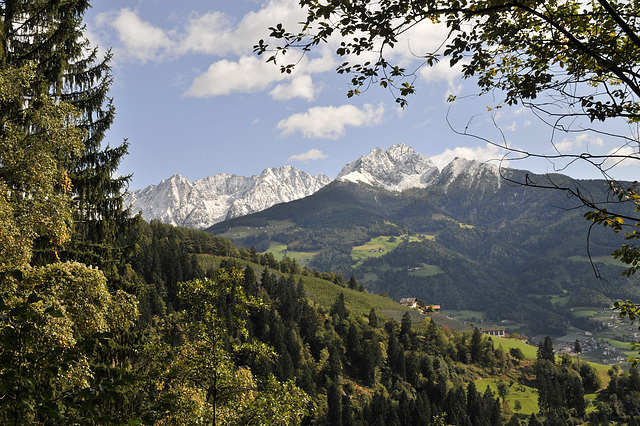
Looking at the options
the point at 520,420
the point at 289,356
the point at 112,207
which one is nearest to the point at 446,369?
the point at 520,420

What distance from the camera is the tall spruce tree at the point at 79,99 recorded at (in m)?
14.3

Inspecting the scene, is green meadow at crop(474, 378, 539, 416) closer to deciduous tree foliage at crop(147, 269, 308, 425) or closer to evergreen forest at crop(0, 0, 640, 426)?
evergreen forest at crop(0, 0, 640, 426)

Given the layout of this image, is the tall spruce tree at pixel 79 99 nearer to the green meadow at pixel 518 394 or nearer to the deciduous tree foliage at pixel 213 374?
the deciduous tree foliage at pixel 213 374

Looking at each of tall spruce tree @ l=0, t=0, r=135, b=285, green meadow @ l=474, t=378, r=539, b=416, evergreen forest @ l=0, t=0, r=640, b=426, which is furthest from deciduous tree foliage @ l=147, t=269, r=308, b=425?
green meadow @ l=474, t=378, r=539, b=416

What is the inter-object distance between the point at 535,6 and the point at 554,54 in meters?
1.16

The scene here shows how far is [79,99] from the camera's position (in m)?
18.0

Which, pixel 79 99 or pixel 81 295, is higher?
pixel 79 99

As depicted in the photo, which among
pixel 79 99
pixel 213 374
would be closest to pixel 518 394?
pixel 213 374

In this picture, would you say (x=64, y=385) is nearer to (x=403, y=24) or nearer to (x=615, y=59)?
(x=403, y=24)

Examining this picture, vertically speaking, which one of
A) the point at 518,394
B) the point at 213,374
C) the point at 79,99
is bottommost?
the point at 518,394

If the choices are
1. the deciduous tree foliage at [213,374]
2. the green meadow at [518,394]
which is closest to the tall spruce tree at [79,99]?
the deciduous tree foliage at [213,374]

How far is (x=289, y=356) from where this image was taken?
107438 mm

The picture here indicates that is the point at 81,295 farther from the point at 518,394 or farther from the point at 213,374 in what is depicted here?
the point at 518,394

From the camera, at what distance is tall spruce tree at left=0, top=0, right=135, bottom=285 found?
14297mm
